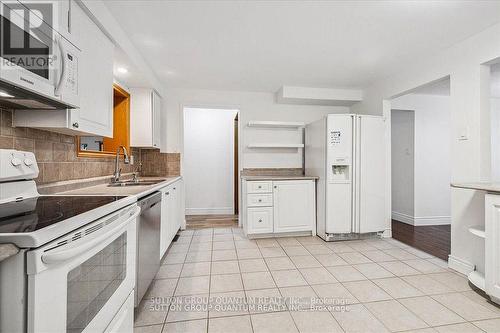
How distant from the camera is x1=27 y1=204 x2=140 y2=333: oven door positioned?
0.65m

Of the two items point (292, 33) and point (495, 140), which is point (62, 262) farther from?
point (495, 140)

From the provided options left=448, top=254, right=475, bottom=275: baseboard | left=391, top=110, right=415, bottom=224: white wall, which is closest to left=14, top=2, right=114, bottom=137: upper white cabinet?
left=448, top=254, right=475, bottom=275: baseboard

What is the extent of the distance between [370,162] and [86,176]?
3.40m

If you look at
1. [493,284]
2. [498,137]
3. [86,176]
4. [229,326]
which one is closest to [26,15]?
[86,176]

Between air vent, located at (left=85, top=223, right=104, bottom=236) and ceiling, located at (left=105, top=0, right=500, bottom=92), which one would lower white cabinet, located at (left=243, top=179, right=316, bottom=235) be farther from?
air vent, located at (left=85, top=223, right=104, bottom=236)

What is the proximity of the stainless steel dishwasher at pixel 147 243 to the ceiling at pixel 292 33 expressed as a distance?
1.53 meters

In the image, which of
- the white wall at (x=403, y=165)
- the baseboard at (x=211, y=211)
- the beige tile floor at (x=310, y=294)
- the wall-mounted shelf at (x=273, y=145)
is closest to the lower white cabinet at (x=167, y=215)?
the beige tile floor at (x=310, y=294)

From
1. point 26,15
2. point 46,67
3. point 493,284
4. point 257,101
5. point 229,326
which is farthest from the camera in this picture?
point 257,101

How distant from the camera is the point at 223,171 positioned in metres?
5.00

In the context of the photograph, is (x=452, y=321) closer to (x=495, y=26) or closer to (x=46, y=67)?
(x=495, y=26)

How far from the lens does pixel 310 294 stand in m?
1.87

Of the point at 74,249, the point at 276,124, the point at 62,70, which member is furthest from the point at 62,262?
the point at 276,124

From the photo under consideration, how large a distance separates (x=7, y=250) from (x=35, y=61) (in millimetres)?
943

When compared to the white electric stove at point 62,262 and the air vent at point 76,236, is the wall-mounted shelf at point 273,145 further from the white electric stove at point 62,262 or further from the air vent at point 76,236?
the air vent at point 76,236
